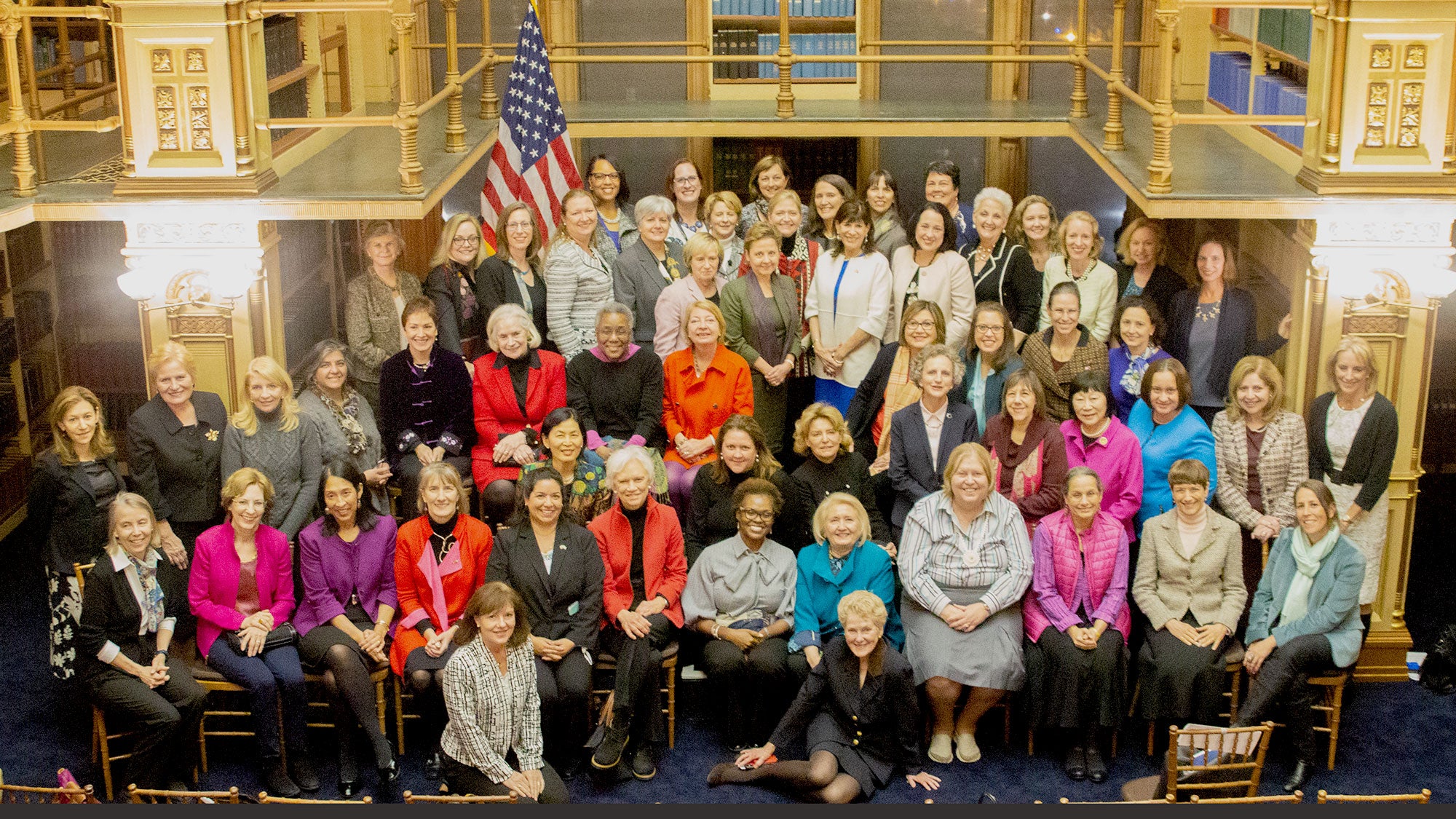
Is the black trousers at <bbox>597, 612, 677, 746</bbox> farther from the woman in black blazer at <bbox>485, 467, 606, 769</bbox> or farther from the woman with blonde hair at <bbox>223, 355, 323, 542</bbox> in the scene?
the woman with blonde hair at <bbox>223, 355, 323, 542</bbox>

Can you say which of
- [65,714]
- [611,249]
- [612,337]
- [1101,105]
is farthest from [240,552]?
[1101,105]

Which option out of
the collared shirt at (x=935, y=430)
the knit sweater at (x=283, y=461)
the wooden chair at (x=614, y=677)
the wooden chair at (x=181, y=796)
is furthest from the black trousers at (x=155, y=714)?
the collared shirt at (x=935, y=430)

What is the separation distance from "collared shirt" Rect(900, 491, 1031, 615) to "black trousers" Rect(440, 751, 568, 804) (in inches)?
61.7

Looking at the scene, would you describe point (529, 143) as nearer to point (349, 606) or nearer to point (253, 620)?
point (349, 606)

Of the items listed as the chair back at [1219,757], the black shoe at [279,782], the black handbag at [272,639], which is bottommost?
the black shoe at [279,782]

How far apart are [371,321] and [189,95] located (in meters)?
1.28

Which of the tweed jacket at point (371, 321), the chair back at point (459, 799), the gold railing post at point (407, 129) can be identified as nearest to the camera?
the chair back at point (459, 799)

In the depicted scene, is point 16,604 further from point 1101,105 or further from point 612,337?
point 1101,105

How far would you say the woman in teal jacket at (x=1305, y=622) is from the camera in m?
6.10

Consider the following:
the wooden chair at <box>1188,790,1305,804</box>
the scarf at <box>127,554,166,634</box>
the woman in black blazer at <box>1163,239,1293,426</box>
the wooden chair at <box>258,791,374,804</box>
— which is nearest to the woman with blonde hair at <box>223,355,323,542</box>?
the scarf at <box>127,554,166,634</box>

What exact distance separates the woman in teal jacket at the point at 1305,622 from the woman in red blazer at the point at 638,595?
2.24 metres

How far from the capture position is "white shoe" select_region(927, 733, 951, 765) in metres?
6.25

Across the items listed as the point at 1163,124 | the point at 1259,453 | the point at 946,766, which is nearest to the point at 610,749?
the point at 946,766

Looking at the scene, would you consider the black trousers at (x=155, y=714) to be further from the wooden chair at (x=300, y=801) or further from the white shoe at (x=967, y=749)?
the white shoe at (x=967, y=749)
